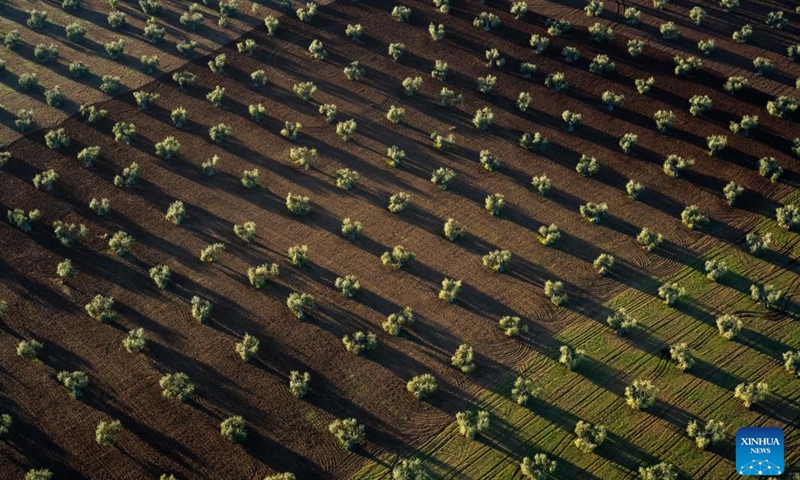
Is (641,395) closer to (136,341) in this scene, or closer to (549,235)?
(549,235)

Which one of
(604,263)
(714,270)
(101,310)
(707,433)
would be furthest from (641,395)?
(101,310)

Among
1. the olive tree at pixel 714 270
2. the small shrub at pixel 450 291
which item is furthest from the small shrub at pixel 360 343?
the olive tree at pixel 714 270

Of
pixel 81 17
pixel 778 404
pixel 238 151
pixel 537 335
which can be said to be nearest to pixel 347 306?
pixel 537 335

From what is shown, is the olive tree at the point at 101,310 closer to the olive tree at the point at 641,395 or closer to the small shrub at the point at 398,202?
the small shrub at the point at 398,202

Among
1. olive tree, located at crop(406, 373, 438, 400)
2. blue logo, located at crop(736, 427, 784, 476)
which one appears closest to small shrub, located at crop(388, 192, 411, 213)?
olive tree, located at crop(406, 373, 438, 400)

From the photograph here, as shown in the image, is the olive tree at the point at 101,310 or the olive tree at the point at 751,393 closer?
the olive tree at the point at 751,393

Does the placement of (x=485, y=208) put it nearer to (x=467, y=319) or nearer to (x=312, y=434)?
(x=467, y=319)

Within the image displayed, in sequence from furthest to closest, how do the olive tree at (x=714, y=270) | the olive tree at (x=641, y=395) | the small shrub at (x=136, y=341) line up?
1. the olive tree at (x=714, y=270)
2. the small shrub at (x=136, y=341)
3. the olive tree at (x=641, y=395)
